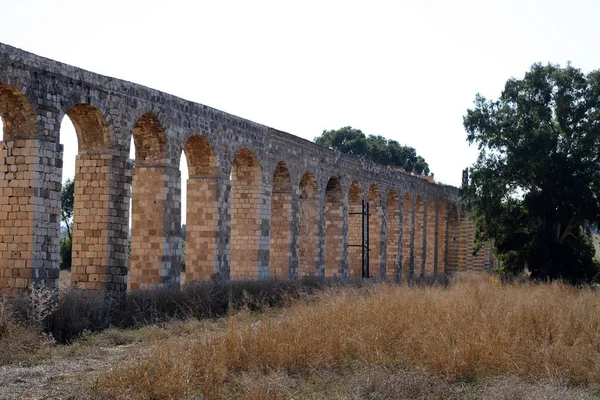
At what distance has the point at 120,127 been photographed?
15758 mm

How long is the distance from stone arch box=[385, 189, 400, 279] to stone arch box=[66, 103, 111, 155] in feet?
62.1

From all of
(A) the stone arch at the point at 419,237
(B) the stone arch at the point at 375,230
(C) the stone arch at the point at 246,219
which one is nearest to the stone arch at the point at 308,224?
(C) the stone arch at the point at 246,219

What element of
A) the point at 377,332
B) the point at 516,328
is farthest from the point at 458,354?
the point at 516,328

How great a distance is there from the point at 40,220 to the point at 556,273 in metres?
19.4

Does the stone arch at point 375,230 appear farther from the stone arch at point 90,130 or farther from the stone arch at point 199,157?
the stone arch at point 90,130

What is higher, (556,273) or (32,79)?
(32,79)

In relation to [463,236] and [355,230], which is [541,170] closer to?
[355,230]

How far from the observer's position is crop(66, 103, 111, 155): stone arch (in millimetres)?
15461

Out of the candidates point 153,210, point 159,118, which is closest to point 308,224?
point 153,210

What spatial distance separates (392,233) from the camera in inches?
1323

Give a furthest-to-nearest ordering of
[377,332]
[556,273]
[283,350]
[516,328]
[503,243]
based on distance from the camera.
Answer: [503,243]
[556,273]
[516,328]
[377,332]
[283,350]

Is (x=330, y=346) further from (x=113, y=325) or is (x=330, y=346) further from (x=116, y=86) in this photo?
(x=116, y=86)

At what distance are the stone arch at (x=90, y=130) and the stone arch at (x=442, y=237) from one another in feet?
88.0

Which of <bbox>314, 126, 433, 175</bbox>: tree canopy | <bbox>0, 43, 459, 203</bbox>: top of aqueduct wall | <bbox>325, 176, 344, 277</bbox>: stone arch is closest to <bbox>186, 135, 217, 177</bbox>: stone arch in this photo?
<bbox>0, 43, 459, 203</bbox>: top of aqueduct wall
